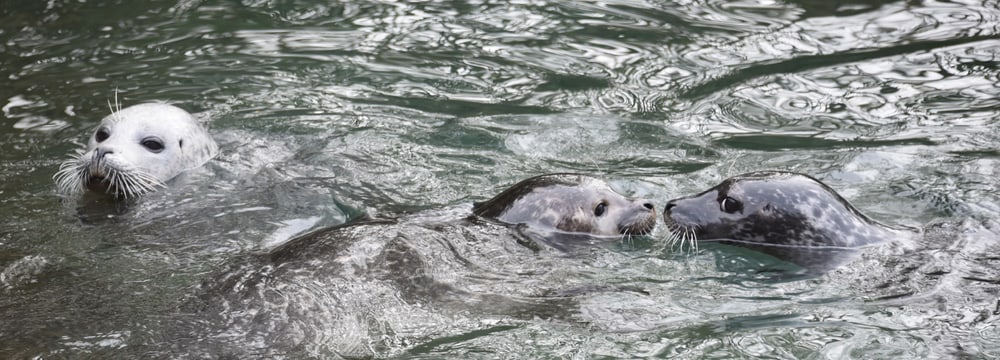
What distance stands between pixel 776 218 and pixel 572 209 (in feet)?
3.77

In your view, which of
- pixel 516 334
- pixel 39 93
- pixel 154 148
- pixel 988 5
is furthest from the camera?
pixel 988 5

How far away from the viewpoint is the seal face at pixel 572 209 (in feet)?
21.0

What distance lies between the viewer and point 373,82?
925cm

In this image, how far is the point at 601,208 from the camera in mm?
6516

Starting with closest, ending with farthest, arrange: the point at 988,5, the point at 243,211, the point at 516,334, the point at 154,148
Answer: the point at 516,334, the point at 243,211, the point at 154,148, the point at 988,5

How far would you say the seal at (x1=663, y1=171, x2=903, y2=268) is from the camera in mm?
6129

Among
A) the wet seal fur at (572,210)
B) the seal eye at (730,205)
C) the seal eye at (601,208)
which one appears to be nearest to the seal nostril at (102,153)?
the wet seal fur at (572,210)

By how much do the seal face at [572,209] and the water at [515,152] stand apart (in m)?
0.21

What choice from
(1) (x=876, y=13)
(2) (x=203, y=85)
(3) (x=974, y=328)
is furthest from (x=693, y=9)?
(3) (x=974, y=328)

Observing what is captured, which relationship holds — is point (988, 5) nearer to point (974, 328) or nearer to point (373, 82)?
point (373, 82)

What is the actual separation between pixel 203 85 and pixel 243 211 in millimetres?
2803

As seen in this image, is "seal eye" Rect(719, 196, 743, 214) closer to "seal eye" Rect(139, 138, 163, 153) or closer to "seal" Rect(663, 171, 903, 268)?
"seal" Rect(663, 171, 903, 268)

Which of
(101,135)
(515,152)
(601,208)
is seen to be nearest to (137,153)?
(101,135)

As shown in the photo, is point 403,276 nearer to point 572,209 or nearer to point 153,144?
point 572,209
